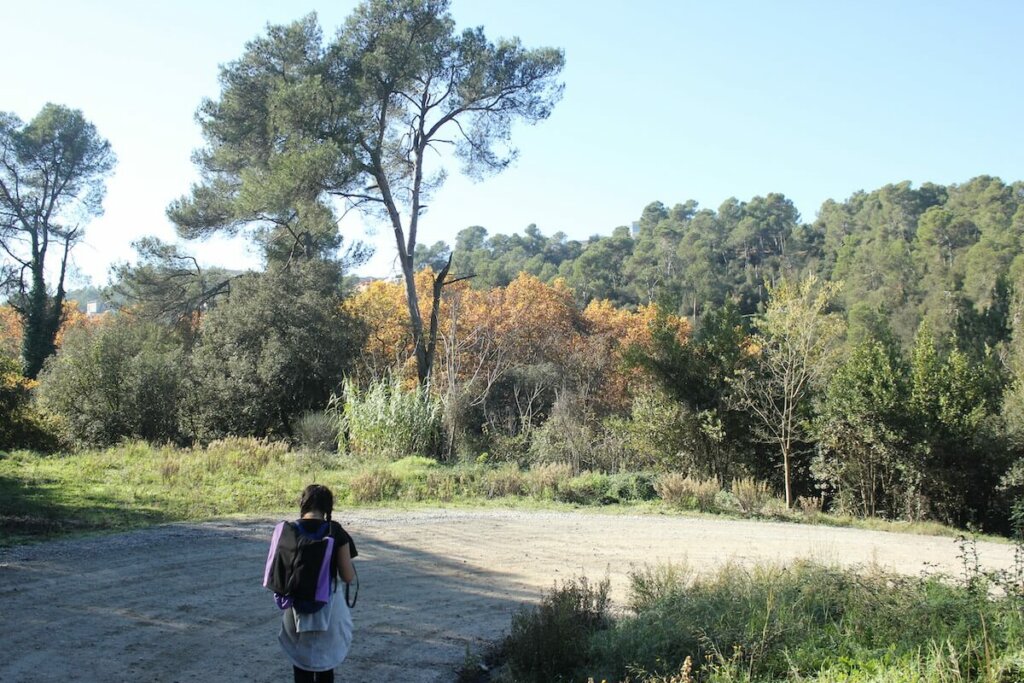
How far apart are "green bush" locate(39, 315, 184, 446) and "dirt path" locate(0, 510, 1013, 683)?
12.3 meters

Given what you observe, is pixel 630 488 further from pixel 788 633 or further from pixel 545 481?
pixel 788 633

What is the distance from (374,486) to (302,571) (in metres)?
9.74

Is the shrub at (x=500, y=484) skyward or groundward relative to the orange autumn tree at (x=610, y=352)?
groundward

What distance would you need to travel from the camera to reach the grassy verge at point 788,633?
4.34m

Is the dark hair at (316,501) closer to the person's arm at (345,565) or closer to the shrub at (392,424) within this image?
the person's arm at (345,565)

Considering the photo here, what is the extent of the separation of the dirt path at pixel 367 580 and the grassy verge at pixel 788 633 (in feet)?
2.84

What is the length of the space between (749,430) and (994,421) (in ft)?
15.5

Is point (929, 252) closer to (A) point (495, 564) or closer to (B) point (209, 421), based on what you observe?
(B) point (209, 421)

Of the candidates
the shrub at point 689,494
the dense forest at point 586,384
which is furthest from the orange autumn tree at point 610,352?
the shrub at point 689,494

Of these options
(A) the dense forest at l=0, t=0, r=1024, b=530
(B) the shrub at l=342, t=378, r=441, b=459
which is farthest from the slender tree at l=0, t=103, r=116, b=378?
(B) the shrub at l=342, t=378, r=441, b=459

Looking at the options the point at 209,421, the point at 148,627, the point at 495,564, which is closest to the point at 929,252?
the point at 209,421

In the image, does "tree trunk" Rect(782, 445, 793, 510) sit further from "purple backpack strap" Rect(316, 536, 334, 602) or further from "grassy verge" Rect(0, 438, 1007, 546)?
"purple backpack strap" Rect(316, 536, 334, 602)

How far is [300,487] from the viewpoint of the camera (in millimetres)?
13922

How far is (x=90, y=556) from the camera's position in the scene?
851 centimetres
